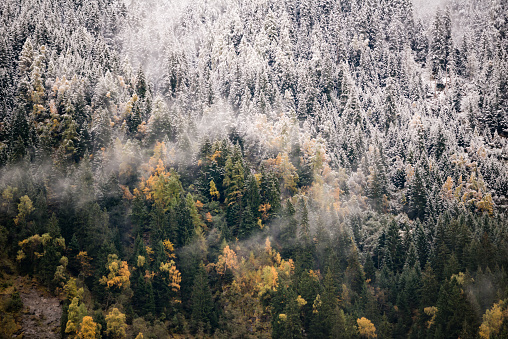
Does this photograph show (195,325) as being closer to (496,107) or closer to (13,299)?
(13,299)

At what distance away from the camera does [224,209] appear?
13150 cm

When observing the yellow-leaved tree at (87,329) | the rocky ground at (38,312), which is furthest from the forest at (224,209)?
the rocky ground at (38,312)

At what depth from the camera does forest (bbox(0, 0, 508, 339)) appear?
98.3m

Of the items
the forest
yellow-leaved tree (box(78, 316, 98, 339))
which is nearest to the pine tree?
the forest

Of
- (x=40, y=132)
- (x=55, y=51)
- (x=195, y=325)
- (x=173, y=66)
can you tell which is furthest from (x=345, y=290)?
(x=55, y=51)

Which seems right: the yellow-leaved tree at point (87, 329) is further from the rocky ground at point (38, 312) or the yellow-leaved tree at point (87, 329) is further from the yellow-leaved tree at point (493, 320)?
the yellow-leaved tree at point (493, 320)

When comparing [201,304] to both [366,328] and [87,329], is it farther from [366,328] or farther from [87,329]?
[366,328]

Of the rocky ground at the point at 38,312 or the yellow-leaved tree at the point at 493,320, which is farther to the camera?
the rocky ground at the point at 38,312

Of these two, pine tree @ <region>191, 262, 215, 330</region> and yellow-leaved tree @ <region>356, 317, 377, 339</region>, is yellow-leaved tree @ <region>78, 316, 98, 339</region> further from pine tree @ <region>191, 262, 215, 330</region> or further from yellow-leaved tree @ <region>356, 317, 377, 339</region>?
yellow-leaved tree @ <region>356, 317, 377, 339</region>

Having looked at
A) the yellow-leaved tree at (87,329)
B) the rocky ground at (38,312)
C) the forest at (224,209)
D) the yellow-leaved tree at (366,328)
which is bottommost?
the rocky ground at (38,312)

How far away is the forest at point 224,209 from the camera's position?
98312 millimetres

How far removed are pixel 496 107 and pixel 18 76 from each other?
181m

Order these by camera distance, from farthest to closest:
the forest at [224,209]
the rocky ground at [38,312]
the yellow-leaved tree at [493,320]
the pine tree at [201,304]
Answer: the pine tree at [201,304], the forest at [224,209], the rocky ground at [38,312], the yellow-leaved tree at [493,320]

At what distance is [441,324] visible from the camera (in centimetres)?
9306
